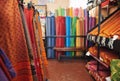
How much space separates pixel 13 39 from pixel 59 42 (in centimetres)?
A: 490

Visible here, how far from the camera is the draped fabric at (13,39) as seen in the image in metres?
1.16

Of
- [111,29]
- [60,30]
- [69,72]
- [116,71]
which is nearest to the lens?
[116,71]

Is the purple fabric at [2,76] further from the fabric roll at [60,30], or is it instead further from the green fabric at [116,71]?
the fabric roll at [60,30]

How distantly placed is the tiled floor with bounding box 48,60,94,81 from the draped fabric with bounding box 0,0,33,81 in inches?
101

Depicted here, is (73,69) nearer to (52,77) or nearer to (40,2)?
(52,77)

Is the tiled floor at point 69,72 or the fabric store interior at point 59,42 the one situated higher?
the fabric store interior at point 59,42

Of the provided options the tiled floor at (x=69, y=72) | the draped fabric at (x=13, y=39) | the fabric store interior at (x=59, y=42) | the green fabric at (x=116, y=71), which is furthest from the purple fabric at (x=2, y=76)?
the tiled floor at (x=69, y=72)

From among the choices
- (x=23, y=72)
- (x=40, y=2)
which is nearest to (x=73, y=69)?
(x=23, y=72)

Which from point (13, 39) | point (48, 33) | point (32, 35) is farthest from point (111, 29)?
point (48, 33)

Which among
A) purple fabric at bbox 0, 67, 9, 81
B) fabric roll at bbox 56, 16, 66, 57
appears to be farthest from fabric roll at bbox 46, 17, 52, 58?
purple fabric at bbox 0, 67, 9, 81

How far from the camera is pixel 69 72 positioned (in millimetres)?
4379

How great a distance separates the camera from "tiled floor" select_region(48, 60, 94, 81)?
3.92 metres

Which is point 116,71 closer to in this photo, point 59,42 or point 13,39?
point 13,39

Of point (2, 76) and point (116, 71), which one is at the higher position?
point (2, 76)
